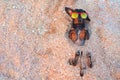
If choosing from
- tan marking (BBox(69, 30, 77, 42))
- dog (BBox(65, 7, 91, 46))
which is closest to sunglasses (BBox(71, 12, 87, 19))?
dog (BBox(65, 7, 91, 46))

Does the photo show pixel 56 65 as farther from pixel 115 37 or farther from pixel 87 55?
pixel 115 37

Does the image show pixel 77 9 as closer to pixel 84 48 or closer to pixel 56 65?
pixel 84 48

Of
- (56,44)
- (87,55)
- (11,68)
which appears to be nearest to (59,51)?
(56,44)

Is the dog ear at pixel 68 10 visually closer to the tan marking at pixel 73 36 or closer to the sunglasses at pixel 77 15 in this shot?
the sunglasses at pixel 77 15

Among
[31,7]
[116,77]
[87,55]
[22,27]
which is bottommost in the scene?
[116,77]

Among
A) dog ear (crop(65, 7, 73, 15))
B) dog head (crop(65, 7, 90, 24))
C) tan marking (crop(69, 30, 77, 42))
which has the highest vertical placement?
dog ear (crop(65, 7, 73, 15))

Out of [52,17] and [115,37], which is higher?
[52,17]

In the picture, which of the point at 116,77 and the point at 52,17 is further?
the point at 52,17

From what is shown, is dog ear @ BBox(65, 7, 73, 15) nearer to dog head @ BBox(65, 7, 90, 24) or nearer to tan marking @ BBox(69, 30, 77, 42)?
dog head @ BBox(65, 7, 90, 24)
